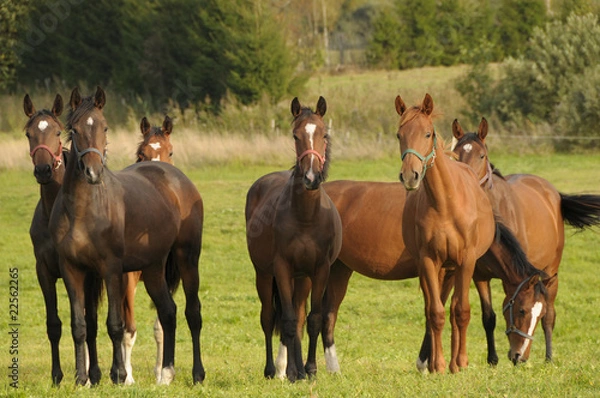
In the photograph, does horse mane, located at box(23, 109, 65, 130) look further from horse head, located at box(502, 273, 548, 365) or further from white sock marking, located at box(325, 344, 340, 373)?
horse head, located at box(502, 273, 548, 365)

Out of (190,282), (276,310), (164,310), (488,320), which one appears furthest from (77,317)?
(488,320)

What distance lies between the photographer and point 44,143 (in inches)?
316

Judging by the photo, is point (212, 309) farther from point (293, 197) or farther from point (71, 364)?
point (293, 197)

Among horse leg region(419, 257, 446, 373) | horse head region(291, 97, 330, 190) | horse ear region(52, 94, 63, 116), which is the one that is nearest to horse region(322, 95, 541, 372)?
horse leg region(419, 257, 446, 373)

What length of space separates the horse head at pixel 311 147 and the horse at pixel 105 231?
1467 mm

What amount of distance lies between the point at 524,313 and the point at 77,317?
12.8ft

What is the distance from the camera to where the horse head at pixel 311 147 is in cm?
796

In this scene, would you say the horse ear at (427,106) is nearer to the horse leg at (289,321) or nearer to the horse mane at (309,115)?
the horse mane at (309,115)

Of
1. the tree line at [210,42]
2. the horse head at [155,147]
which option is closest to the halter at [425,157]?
the horse head at [155,147]

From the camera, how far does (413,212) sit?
876cm

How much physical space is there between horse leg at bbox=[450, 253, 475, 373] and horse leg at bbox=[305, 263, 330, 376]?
44.0 inches

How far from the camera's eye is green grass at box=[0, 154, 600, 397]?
728cm

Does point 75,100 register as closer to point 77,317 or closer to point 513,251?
point 77,317

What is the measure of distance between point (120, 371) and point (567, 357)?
437cm
